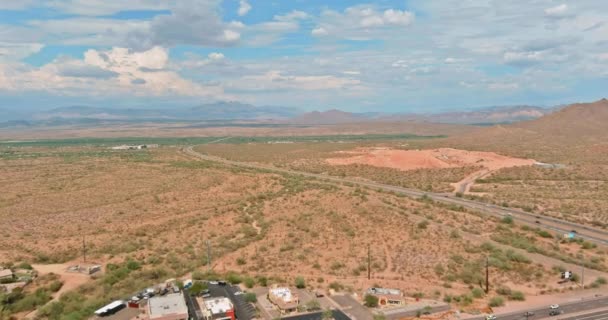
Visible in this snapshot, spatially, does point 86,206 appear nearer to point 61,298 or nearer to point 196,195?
point 196,195

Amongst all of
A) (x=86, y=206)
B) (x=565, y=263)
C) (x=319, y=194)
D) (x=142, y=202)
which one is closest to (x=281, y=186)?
(x=319, y=194)

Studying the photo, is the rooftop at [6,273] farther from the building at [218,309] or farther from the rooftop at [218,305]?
the rooftop at [218,305]

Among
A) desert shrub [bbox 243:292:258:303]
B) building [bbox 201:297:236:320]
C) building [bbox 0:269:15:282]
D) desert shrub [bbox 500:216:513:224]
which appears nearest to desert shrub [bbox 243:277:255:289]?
desert shrub [bbox 243:292:258:303]

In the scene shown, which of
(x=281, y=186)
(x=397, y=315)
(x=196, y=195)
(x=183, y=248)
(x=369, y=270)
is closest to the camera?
(x=397, y=315)

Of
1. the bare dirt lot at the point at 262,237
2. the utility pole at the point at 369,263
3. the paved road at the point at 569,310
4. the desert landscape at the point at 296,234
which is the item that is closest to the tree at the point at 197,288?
the desert landscape at the point at 296,234

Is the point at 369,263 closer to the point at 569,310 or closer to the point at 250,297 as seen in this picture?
the point at 250,297

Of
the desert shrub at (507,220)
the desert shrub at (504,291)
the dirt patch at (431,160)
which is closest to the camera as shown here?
the desert shrub at (504,291)

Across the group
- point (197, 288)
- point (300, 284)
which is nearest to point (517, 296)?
point (300, 284)
